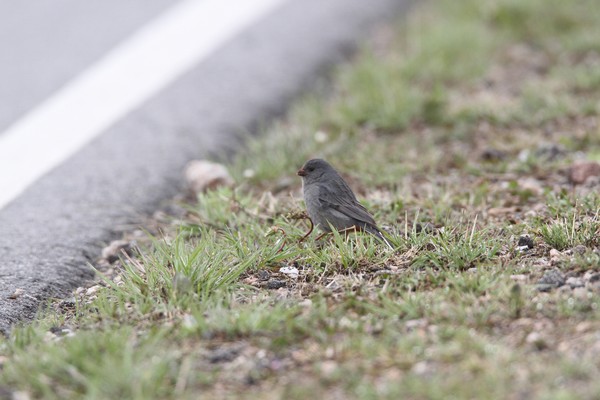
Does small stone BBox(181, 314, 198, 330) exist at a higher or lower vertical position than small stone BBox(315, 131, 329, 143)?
lower

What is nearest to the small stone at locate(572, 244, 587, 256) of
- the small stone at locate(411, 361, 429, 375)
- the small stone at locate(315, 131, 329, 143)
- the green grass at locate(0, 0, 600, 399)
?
the green grass at locate(0, 0, 600, 399)

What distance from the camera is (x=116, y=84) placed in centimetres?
621

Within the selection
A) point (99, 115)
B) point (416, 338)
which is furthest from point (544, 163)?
point (99, 115)

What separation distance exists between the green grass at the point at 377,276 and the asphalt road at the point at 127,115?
0.24 meters

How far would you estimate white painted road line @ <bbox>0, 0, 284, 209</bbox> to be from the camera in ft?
16.9

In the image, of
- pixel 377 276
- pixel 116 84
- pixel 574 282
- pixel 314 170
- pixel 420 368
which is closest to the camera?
pixel 420 368

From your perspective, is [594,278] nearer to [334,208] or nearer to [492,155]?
[334,208]

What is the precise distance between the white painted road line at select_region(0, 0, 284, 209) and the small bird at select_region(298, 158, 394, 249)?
161 centimetres

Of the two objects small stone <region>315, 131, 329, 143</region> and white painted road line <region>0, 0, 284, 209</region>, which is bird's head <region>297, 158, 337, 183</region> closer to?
small stone <region>315, 131, 329, 143</region>

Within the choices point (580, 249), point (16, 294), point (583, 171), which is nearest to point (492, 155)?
point (583, 171)

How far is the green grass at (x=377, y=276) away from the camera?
9.40 ft

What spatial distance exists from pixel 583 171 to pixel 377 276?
163 cm

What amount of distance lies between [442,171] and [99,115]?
219 centimetres

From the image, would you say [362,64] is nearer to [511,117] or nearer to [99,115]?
[511,117]
